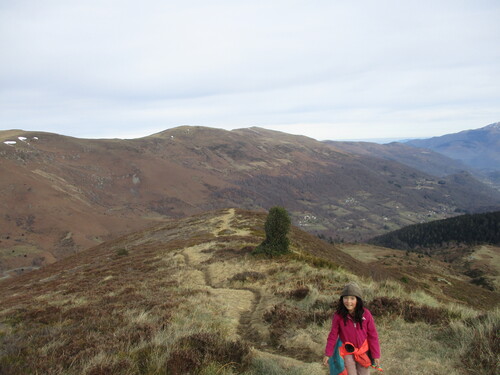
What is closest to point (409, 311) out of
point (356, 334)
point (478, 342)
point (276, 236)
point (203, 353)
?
point (478, 342)

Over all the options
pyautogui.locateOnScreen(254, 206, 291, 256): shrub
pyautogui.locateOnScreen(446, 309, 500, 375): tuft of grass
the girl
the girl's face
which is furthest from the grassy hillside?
pyautogui.locateOnScreen(254, 206, 291, 256): shrub

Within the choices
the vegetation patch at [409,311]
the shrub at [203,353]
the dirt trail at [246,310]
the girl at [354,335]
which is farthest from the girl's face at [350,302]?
the vegetation patch at [409,311]

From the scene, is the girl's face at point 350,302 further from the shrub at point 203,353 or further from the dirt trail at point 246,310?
the shrub at point 203,353

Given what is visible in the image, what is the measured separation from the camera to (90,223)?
125 meters

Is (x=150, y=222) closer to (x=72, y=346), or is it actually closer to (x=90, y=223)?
(x=90, y=223)

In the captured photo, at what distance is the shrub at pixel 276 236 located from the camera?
22.4 metres

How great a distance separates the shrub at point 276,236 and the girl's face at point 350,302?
1662 cm

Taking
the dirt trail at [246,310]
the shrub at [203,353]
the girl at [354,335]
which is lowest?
the dirt trail at [246,310]

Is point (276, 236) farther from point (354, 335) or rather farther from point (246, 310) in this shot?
point (354, 335)

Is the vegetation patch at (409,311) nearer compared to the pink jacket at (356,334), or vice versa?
the pink jacket at (356,334)

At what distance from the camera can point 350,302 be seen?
5.52 meters

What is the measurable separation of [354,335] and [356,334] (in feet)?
0.14

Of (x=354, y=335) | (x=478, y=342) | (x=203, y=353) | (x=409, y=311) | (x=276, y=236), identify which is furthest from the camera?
(x=276, y=236)

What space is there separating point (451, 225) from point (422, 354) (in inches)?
6704
